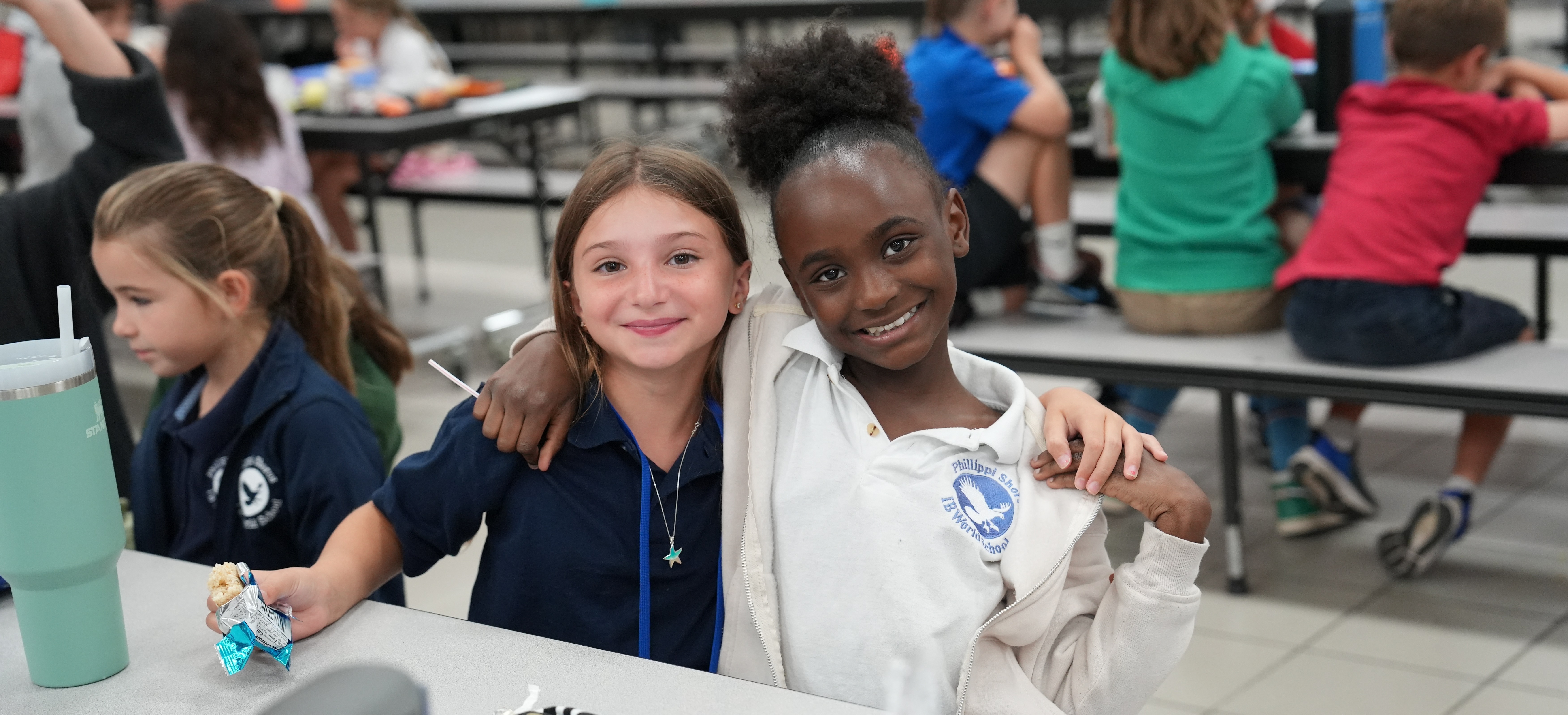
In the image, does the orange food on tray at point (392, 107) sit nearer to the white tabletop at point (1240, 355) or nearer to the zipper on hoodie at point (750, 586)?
the white tabletop at point (1240, 355)

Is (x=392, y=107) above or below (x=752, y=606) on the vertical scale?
above

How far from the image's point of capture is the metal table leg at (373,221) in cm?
441

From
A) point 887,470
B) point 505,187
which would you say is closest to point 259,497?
point 887,470

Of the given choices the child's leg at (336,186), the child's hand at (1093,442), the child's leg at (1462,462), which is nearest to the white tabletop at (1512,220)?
the child's leg at (1462,462)

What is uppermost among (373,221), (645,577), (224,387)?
(224,387)

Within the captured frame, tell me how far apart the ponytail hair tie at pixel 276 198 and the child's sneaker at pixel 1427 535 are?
2146 mm

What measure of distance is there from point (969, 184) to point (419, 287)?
3.17m

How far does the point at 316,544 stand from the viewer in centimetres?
158

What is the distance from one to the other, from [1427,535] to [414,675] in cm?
223

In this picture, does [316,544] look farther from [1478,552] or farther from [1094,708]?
[1478,552]

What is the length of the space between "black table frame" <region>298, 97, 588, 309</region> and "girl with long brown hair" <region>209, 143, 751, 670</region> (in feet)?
8.30

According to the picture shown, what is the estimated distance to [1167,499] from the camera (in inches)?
45.1

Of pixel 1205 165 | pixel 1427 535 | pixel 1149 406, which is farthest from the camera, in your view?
pixel 1149 406

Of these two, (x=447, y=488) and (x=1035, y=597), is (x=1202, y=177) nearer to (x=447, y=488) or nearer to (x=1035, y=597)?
(x=1035, y=597)
